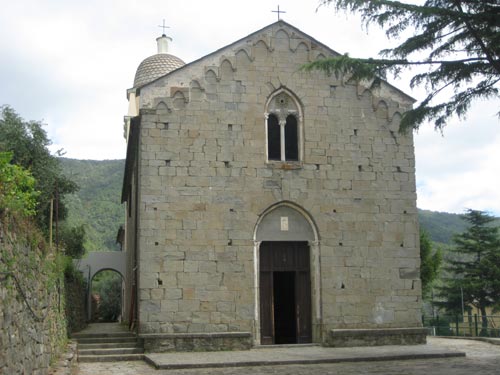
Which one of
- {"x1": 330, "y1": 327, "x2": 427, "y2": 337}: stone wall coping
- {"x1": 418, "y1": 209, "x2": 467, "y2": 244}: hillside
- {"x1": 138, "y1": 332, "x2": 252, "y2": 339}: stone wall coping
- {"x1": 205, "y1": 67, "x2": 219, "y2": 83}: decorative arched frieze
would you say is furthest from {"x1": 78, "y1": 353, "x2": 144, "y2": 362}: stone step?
{"x1": 418, "y1": 209, "x2": 467, "y2": 244}: hillside

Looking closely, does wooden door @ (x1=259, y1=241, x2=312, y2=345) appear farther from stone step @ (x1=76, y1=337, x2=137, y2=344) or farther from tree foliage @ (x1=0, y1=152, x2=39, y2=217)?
tree foliage @ (x1=0, y1=152, x2=39, y2=217)

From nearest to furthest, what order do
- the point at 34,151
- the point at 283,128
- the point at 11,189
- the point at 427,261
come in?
the point at 11,189 → the point at 283,128 → the point at 34,151 → the point at 427,261

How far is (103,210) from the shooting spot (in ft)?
Result: 255

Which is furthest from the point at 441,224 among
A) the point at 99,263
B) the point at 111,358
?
the point at 111,358

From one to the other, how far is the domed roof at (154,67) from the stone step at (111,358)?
16.8m

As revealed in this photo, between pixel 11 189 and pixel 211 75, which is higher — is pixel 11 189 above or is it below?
below

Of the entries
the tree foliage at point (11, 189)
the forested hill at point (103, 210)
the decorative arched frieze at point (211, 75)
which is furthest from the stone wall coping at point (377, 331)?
the forested hill at point (103, 210)

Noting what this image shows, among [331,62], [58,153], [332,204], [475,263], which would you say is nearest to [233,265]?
[332,204]

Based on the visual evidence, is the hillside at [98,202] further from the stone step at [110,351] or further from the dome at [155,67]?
the stone step at [110,351]

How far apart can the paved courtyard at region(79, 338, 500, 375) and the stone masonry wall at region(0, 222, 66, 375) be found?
6.03 ft

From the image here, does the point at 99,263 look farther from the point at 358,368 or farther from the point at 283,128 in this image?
the point at 358,368

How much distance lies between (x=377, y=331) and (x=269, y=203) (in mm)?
4607

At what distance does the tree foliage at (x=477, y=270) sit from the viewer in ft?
110

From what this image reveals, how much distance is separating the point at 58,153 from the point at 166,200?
450 inches
